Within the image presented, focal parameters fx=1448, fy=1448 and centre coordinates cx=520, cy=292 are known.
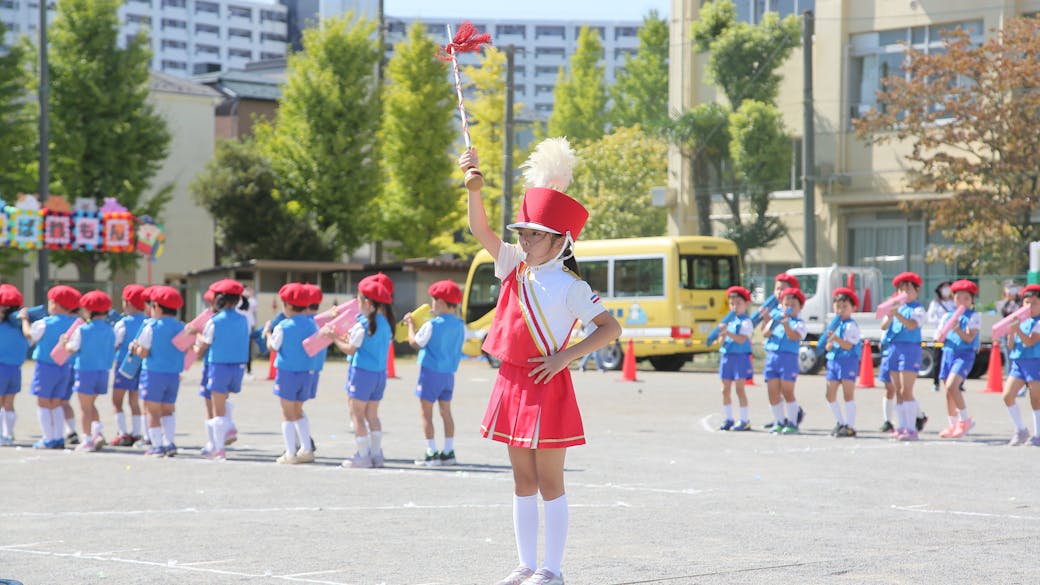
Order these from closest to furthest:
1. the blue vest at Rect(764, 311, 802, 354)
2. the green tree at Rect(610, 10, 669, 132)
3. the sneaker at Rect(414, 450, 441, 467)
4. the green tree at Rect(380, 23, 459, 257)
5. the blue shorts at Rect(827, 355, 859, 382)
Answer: the sneaker at Rect(414, 450, 441, 467)
the blue shorts at Rect(827, 355, 859, 382)
the blue vest at Rect(764, 311, 802, 354)
the green tree at Rect(380, 23, 459, 257)
the green tree at Rect(610, 10, 669, 132)

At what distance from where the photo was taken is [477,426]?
57.0 ft

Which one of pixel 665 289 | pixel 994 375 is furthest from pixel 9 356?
pixel 665 289

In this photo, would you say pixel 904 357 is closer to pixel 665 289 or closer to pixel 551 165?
pixel 551 165

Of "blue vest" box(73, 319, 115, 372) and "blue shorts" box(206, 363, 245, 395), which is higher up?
"blue vest" box(73, 319, 115, 372)

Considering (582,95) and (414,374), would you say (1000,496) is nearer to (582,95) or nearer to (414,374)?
(414,374)

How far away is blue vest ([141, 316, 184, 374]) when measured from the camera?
540 inches

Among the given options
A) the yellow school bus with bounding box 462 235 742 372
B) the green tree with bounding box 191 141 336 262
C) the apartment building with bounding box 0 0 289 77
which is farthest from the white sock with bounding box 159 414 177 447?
the apartment building with bounding box 0 0 289 77

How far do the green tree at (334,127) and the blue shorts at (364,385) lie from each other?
3569 centimetres

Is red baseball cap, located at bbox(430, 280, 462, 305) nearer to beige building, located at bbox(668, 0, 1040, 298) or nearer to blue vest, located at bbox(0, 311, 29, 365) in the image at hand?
blue vest, located at bbox(0, 311, 29, 365)

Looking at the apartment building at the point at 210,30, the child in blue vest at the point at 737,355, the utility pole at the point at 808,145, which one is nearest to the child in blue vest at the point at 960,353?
the child in blue vest at the point at 737,355

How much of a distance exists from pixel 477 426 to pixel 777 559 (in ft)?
33.2

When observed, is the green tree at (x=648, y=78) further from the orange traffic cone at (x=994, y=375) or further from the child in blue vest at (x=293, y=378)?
the child in blue vest at (x=293, y=378)

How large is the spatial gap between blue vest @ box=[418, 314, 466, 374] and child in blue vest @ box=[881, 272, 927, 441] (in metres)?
5.34

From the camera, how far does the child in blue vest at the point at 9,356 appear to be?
14.9 m
